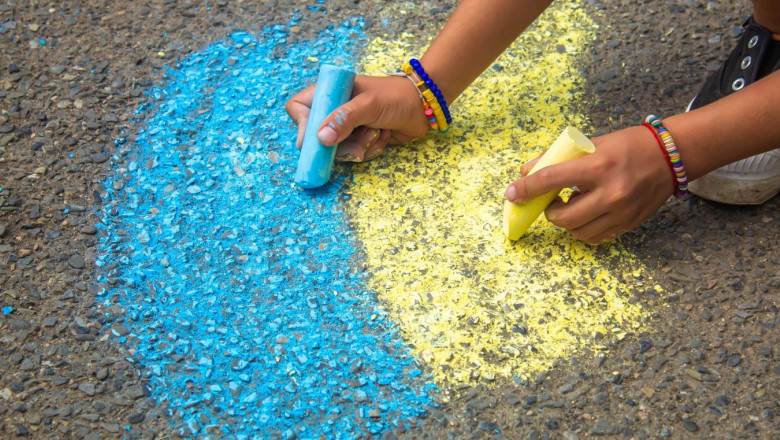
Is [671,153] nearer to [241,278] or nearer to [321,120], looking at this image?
[321,120]

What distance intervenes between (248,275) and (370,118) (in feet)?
1.57

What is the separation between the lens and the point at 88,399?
1455 mm

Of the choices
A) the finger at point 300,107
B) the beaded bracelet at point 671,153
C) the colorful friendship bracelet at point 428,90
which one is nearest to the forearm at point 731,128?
the beaded bracelet at point 671,153

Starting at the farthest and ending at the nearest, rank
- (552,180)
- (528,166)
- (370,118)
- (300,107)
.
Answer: (300,107) < (370,118) < (528,166) < (552,180)

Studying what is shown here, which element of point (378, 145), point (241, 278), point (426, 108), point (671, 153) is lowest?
point (241, 278)

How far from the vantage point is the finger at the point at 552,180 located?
152 cm

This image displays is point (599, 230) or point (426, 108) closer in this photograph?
point (599, 230)

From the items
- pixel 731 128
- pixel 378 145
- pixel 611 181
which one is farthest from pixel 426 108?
pixel 731 128

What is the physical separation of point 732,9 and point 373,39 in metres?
1.12

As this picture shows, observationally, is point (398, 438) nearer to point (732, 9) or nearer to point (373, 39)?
point (373, 39)

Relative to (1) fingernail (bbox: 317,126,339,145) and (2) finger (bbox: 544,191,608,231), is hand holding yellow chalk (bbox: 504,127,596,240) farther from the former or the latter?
(1) fingernail (bbox: 317,126,339,145)

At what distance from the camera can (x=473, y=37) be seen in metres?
1.80

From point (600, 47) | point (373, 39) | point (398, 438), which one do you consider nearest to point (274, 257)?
point (398, 438)

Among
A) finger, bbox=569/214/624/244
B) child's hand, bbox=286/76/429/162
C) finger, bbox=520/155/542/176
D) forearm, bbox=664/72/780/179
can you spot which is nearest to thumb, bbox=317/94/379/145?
child's hand, bbox=286/76/429/162
